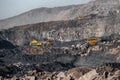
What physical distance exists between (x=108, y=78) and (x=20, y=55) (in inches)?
1192

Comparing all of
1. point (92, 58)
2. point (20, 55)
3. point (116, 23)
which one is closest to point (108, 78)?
point (92, 58)

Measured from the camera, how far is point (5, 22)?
136 meters

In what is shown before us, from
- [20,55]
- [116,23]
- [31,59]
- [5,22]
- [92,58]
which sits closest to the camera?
[92,58]

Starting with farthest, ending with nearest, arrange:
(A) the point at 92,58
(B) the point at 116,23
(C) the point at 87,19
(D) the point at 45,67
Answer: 1. (C) the point at 87,19
2. (B) the point at 116,23
3. (A) the point at 92,58
4. (D) the point at 45,67

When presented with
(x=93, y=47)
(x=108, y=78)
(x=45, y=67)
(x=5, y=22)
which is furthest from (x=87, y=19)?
(x=5, y=22)

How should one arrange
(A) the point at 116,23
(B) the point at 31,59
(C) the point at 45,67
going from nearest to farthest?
1. (C) the point at 45,67
2. (B) the point at 31,59
3. (A) the point at 116,23

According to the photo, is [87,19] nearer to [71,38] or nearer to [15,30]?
[71,38]

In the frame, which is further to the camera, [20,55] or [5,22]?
[5,22]

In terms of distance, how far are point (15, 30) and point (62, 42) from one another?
1257 centimetres

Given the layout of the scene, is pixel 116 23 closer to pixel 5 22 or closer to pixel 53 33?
pixel 53 33

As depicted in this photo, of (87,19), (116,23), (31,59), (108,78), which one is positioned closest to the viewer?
(108,78)

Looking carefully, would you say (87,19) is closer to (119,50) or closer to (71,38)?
(71,38)

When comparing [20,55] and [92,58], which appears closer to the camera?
[92,58]

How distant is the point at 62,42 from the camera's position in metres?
68.5
